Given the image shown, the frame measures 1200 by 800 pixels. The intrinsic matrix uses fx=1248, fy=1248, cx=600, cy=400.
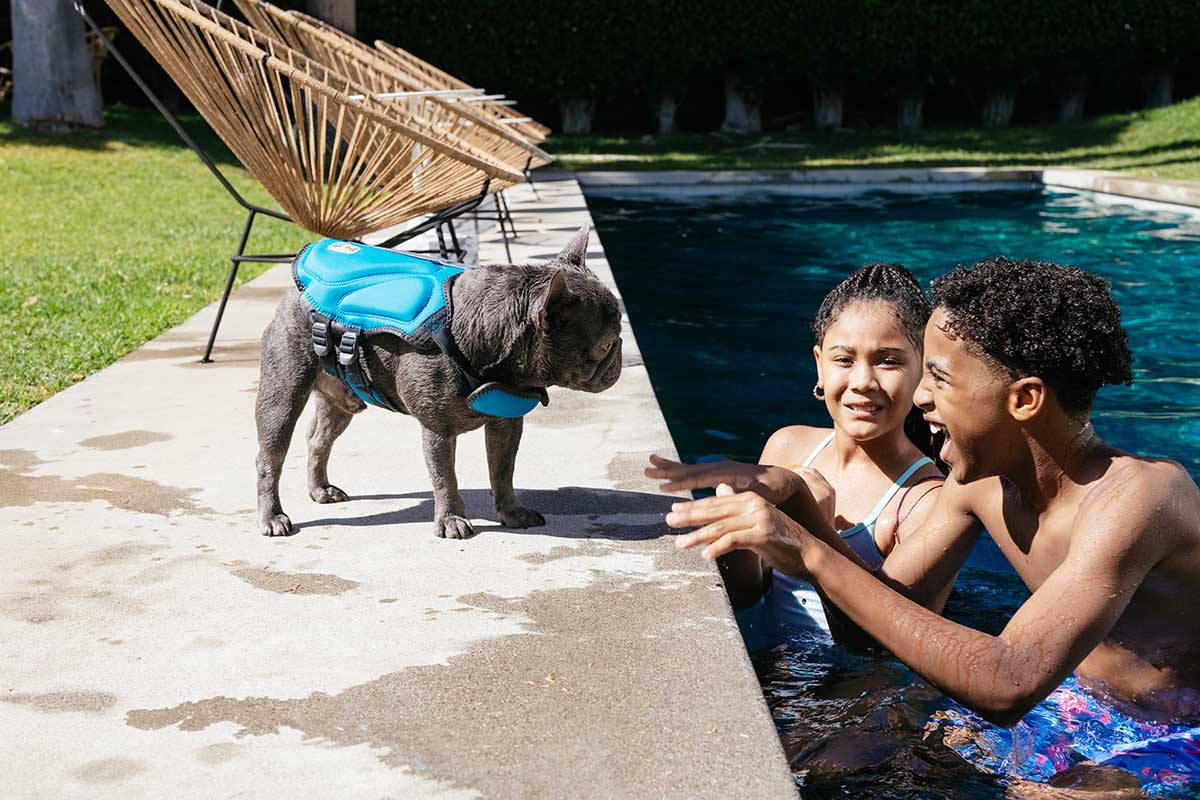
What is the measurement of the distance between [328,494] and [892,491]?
1581mm

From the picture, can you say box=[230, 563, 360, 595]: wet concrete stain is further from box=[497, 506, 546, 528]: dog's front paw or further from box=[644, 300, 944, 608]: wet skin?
box=[644, 300, 944, 608]: wet skin

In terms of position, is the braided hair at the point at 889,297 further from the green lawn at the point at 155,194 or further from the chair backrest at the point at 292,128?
the green lawn at the point at 155,194

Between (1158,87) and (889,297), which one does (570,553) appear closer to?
(889,297)

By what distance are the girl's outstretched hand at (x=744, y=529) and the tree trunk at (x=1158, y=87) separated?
19.5 m

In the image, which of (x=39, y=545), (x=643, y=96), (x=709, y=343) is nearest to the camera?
(x=39, y=545)

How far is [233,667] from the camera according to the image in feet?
8.07

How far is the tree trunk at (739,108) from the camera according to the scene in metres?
19.2

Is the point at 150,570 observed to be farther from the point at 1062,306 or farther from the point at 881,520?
the point at 1062,306

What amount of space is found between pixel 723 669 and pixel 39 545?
1796 millimetres

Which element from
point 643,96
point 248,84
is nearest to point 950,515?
point 248,84

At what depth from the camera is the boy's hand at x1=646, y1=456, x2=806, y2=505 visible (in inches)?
104

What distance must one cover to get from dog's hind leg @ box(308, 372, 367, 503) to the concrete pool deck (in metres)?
0.07

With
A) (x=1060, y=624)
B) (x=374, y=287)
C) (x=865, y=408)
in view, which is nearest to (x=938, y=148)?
(x=865, y=408)

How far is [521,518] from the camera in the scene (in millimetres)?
3301
